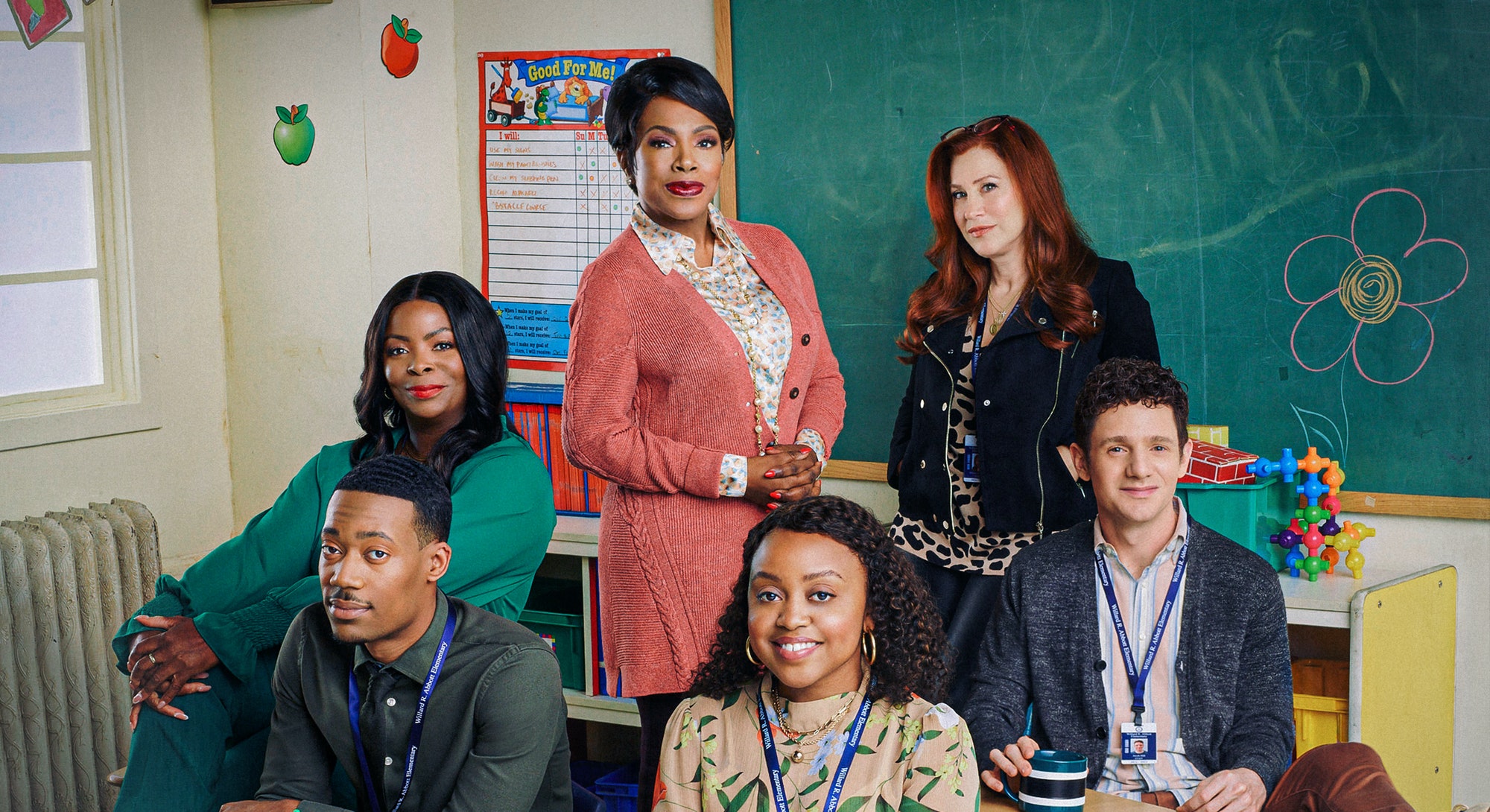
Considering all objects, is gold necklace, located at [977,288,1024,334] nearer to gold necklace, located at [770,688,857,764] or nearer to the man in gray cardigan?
the man in gray cardigan

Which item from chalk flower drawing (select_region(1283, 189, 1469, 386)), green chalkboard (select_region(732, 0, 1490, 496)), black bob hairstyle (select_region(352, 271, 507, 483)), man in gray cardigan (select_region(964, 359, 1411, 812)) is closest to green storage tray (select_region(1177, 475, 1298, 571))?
green chalkboard (select_region(732, 0, 1490, 496))

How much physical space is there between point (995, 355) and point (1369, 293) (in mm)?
871

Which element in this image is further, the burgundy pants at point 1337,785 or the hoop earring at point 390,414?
the hoop earring at point 390,414

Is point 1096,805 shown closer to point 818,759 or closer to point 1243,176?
point 818,759

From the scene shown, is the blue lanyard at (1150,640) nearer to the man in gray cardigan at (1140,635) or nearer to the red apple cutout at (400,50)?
the man in gray cardigan at (1140,635)

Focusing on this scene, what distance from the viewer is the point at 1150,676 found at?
6.34 ft

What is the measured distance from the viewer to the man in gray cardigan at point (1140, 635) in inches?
74.1

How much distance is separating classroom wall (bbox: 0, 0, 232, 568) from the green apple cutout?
24cm

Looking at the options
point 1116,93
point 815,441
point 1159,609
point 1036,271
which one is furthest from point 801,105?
point 1159,609

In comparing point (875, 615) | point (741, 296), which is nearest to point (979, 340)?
point (741, 296)

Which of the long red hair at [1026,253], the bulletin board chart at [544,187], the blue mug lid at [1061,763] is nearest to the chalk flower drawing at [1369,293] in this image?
the long red hair at [1026,253]

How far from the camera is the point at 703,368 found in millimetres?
2139

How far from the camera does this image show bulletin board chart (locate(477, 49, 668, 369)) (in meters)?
3.54

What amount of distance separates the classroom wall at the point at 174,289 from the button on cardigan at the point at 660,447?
2.01 m
